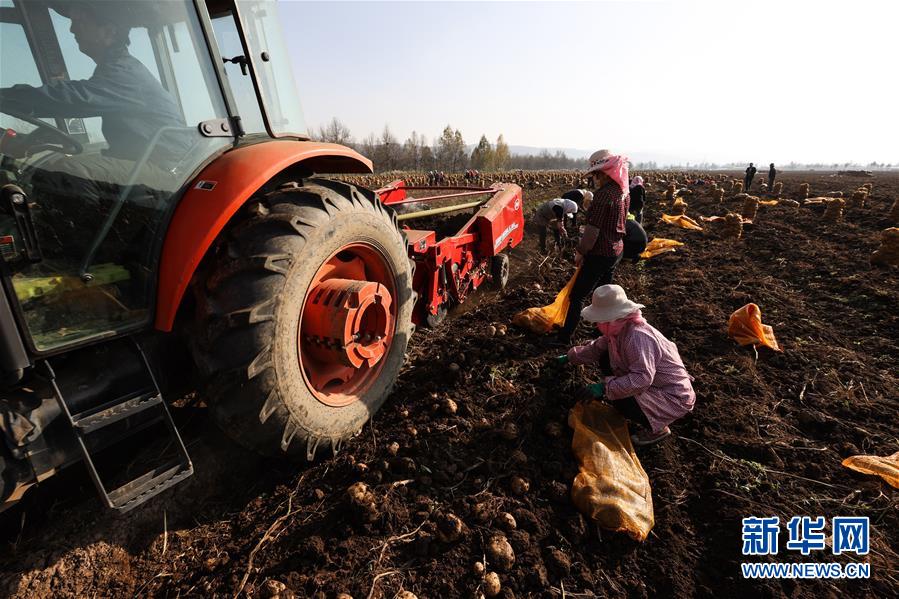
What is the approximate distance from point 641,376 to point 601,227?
5.19 ft

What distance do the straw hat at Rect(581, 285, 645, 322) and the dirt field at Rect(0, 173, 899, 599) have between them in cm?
63

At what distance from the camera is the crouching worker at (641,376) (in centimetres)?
261

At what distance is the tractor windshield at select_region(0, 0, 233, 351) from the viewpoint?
156cm

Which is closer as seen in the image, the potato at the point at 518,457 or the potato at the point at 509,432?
the potato at the point at 518,457

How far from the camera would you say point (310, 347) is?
7.83 feet

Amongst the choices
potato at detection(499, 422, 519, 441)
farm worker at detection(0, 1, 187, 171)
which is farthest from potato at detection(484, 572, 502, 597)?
farm worker at detection(0, 1, 187, 171)

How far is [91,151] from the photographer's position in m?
1.78

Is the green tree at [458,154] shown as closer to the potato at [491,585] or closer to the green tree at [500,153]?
the green tree at [500,153]

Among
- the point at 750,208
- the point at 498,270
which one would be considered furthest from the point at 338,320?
the point at 750,208

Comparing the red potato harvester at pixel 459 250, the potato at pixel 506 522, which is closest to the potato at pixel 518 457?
the potato at pixel 506 522

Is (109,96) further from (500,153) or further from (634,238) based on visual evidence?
(500,153)

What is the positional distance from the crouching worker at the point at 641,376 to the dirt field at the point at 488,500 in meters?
0.21

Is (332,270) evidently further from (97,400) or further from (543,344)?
(543,344)

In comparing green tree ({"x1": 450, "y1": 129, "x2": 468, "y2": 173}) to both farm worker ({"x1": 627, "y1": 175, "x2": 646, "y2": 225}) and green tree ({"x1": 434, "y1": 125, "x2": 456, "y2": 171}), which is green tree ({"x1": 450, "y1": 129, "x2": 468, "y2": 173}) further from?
farm worker ({"x1": 627, "y1": 175, "x2": 646, "y2": 225})
